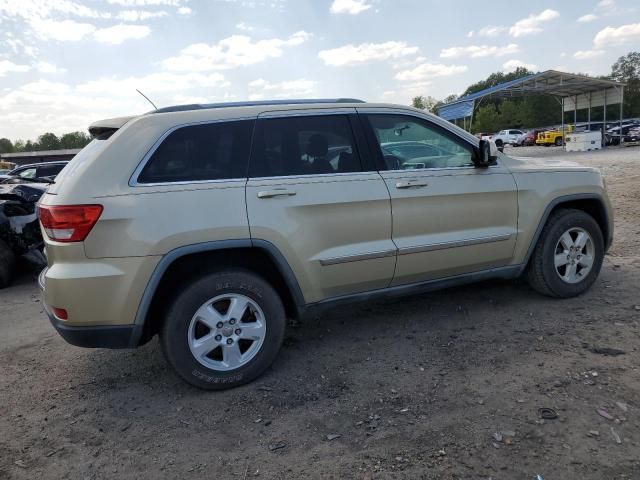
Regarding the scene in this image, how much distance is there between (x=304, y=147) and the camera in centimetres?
353

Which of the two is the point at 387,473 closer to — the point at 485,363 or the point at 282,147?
the point at 485,363

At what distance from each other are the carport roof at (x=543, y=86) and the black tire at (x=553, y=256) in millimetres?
25805

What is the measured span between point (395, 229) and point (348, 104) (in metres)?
1.02

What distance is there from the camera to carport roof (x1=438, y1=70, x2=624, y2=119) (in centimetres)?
2772

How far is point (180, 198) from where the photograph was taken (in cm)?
307

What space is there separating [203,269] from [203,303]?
0.82ft

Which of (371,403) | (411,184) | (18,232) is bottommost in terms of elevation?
(371,403)

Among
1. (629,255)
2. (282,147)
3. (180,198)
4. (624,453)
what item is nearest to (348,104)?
(282,147)

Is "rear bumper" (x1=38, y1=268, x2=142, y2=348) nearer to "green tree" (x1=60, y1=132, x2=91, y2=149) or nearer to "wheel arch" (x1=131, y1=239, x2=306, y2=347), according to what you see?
"wheel arch" (x1=131, y1=239, x2=306, y2=347)

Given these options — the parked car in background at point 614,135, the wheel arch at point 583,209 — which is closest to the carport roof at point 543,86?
the parked car in background at point 614,135

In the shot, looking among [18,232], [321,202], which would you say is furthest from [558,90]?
[321,202]

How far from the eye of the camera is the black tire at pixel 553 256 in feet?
14.2

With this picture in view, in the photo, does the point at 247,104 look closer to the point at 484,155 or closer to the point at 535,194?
the point at 484,155

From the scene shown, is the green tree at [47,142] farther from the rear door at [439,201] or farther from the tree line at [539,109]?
the rear door at [439,201]
